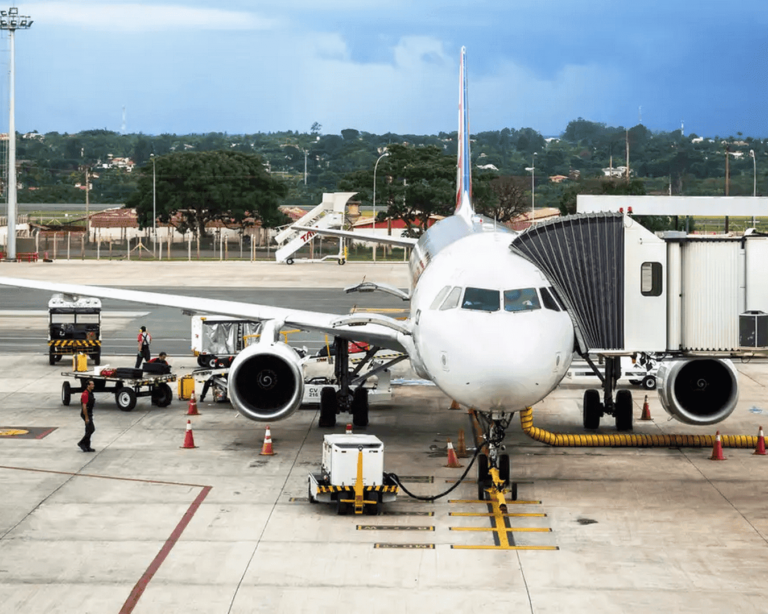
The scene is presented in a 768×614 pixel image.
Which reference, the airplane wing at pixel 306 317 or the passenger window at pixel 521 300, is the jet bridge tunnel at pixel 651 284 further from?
the airplane wing at pixel 306 317

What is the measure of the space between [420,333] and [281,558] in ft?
20.1

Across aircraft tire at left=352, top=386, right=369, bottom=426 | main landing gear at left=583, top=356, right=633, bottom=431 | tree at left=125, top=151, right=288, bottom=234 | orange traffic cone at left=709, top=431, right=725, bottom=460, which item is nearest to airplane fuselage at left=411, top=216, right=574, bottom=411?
aircraft tire at left=352, top=386, right=369, bottom=426

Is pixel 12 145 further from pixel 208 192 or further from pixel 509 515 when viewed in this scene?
pixel 509 515

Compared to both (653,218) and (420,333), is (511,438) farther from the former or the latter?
(653,218)

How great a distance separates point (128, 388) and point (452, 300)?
37.8 ft

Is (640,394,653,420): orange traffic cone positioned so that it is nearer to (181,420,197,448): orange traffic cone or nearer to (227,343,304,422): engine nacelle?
(227,343,304,422): engine nacelle

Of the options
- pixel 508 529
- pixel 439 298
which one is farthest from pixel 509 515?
pixel 439 298

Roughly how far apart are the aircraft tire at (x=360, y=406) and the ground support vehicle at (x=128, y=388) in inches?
211

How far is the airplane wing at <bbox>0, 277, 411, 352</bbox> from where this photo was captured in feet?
83.8

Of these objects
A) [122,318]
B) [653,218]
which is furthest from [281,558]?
[653,218]

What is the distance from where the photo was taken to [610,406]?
27938 mm

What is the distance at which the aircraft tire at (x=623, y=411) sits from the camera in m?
27.3

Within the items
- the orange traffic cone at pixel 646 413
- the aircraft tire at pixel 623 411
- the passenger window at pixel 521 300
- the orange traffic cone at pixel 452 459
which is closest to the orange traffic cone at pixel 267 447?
the orange traffic cone at pixel 452 459

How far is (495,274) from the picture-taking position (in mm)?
21172
